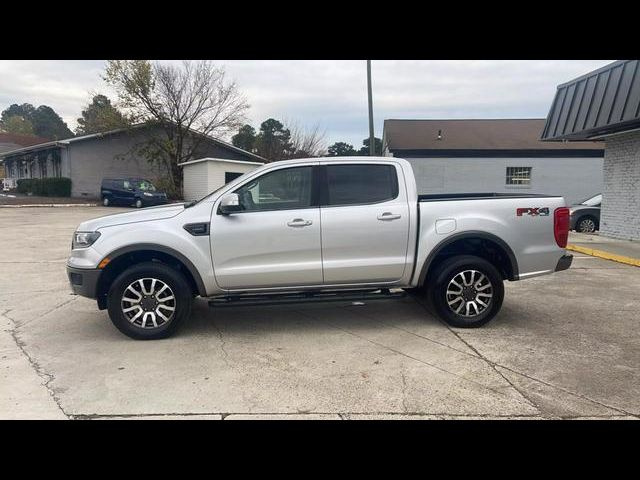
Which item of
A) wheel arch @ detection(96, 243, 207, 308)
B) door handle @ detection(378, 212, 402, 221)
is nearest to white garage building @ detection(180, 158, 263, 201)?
wheel arch @ detection(96, 243, 207, 308)

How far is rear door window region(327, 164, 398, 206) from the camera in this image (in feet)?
17.3

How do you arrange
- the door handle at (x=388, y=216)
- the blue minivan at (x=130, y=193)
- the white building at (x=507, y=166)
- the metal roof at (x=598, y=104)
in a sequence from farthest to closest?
1. the blue minivan at (x=130, y=193)
2. the white building at (x=507, y=166)
3. the metal roof at (x=598, y=104)
4. the door handle at (x=388, y=216)

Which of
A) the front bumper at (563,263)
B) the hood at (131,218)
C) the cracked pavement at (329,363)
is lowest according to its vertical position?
the cracked pavement at (329,363)

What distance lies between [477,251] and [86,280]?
4.46 meters

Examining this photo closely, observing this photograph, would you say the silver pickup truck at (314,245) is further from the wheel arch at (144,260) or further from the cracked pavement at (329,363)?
the cracked pavement at (329,363)

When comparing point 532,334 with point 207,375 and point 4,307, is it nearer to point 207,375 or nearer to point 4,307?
point 207,375

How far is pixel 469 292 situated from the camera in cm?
537

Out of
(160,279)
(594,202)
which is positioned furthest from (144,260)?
(594,202)

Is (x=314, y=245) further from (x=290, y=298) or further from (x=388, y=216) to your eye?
(x=388, y=216)

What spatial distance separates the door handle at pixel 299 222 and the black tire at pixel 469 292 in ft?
5.30

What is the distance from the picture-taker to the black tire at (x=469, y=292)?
528cm

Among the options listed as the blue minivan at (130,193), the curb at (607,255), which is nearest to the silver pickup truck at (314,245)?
the curb at (607,255)

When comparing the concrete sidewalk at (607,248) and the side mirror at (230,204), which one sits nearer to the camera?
the side mirror at (230,204)

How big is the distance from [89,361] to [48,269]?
17.8ft
